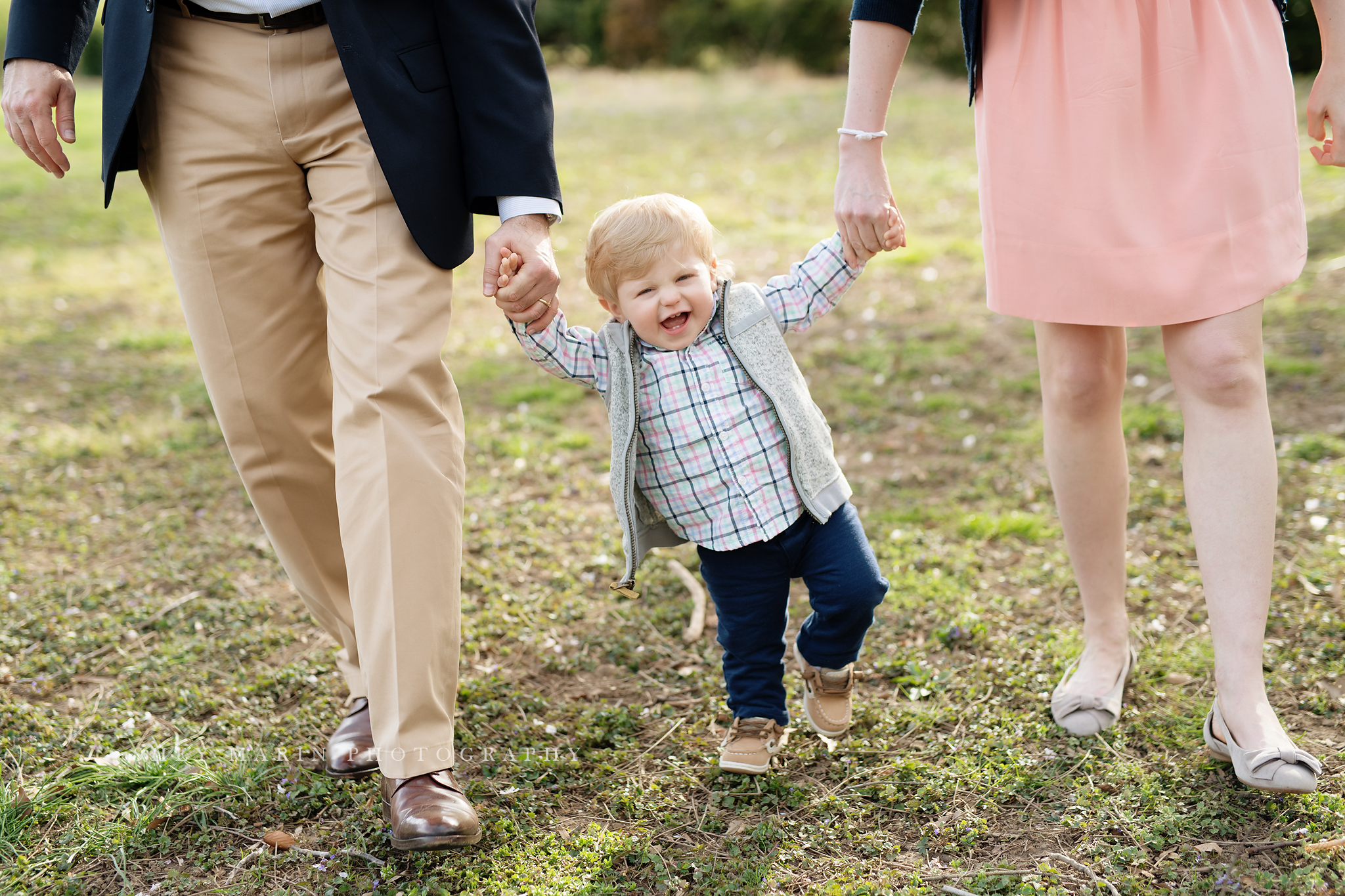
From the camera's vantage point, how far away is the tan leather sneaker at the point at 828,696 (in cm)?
243

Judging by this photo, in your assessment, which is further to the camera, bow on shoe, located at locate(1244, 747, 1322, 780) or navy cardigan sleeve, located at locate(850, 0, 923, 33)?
navy cardigan sleeve, located at locate(850, 0, 923, 33)

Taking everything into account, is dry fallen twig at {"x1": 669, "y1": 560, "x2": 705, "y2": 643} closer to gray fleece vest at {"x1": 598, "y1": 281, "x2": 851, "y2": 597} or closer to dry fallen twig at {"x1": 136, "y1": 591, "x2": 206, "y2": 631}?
gray fleece vest at {"x1": 598, "y1": 281, "x2": 851, "y2": 597}

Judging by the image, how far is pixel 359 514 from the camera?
208 cm

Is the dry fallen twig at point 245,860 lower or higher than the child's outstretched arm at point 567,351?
lower

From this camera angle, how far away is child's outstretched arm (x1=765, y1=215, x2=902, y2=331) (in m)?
2.35

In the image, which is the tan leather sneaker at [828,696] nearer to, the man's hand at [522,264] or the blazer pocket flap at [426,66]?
the man's hand at [522,264]

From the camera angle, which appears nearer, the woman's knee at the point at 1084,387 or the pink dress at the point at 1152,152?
the pink dress at the point at 1152,152

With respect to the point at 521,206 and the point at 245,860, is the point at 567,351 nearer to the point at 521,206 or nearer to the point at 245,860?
the point at 521,206

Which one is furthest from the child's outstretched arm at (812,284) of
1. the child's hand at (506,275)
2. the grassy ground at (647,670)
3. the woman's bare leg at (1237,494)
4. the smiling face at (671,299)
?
the grassy ground at (647,670)

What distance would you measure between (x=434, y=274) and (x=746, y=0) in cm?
2257

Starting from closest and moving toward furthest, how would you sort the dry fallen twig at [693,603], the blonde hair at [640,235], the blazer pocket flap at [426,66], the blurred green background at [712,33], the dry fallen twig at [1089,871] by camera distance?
the dry fallen twig at [1089,871] < the blazer pocket flap at [426,66] < the blonde hair at [640,235] < the dry fallen twig at [693,603] < the blurred green background at [712,33]

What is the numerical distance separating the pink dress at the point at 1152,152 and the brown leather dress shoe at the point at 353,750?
174 cm

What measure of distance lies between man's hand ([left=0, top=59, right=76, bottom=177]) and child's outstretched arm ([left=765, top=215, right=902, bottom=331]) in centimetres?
146

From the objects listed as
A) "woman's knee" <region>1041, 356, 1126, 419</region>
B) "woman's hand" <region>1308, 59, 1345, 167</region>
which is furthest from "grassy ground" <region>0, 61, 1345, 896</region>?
"woman's hand" <region>1308, 59, 1345, 167</region>
